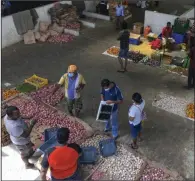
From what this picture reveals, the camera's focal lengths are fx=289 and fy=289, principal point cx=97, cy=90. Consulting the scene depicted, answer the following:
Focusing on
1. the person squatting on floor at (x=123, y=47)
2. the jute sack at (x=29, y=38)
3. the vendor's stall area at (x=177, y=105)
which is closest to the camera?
the vendor's stall area at (x=177, y=105)

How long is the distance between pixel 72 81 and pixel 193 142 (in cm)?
331

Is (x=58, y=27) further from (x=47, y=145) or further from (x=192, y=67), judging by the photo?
(x=47, y=145)

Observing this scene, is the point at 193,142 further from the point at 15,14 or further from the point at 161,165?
the point at 15,14

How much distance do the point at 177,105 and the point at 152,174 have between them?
2800 millimetres

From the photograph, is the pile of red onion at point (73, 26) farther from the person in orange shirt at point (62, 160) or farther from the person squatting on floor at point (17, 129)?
the person in orange shirt at point (62, 160)

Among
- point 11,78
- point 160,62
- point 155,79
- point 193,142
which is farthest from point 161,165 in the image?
point 11,78

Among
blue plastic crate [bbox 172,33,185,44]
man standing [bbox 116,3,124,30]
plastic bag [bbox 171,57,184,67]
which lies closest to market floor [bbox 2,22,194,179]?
man standing [bbox 116,3,124,30]

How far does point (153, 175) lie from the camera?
20.2ft

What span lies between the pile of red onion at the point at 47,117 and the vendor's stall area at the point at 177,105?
2557 mm

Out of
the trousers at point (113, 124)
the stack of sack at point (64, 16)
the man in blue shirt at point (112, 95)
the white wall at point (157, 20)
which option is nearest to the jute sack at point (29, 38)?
the stack of sack at point (64, 16)

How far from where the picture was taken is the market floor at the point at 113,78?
6.95m

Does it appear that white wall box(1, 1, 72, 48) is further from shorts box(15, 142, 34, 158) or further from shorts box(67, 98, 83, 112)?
shorts box(15, 142, 34, 158)

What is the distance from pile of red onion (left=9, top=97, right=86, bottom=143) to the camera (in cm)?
741

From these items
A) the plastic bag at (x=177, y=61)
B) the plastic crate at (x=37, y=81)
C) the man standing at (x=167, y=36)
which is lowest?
the plastic crate at (x=37, y=81)
